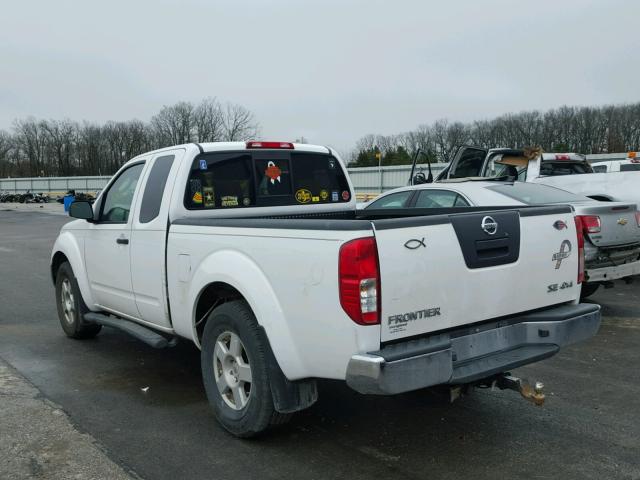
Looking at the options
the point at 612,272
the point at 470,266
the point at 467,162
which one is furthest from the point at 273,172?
the point at 467,162

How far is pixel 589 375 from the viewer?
17.0 feet

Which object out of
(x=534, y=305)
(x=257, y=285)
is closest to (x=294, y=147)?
(x=257, y=285)

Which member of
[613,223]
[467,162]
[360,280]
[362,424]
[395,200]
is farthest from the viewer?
[467,162]

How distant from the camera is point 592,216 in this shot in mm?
6938

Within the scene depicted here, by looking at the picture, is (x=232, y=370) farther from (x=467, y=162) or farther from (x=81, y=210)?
(x=467, y=162)

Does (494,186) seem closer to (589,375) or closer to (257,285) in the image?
(589,375)

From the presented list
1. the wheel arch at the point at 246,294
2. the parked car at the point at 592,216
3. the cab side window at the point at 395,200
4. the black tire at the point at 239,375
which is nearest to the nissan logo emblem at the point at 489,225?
the wheel arch at the point at 246,294

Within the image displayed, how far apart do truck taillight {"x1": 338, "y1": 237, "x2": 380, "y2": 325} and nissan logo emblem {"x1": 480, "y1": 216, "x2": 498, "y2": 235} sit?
85 cm

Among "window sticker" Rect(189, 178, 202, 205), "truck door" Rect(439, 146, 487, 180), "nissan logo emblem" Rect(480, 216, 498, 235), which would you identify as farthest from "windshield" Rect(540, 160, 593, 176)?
"nissan logo emblem" Rect(480, 216, 498, 235)

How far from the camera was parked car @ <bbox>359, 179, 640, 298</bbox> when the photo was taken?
271 inches

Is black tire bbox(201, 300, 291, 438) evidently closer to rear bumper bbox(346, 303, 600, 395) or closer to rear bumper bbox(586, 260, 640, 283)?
rear bumper bbox(346, 303, 600, 395)

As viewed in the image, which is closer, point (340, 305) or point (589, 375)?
point (340, 305)

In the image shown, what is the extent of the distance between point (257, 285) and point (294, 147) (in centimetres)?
226

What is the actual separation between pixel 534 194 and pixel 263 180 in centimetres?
401
